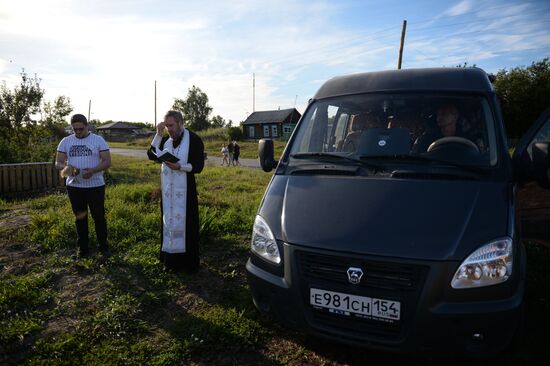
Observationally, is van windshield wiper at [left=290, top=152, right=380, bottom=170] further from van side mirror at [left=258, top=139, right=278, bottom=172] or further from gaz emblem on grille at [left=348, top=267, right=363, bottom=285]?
gaz emblem on grille at [left=348, top=267, right=363, bottom=285]

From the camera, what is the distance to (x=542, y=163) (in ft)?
9.31

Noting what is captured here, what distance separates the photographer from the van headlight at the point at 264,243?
2777 mm

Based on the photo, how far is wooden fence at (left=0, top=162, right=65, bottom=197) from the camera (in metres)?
9.40

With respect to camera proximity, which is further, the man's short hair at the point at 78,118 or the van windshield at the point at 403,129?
the man's short hair at the point at 78,118

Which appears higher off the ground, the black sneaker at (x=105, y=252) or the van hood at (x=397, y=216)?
the van hood at (x=397, y=216)

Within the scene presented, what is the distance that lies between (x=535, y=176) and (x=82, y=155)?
489 centimetres

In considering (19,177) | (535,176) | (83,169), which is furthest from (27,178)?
(535,176)

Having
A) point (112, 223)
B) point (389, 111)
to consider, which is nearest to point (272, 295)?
point (389, 111)

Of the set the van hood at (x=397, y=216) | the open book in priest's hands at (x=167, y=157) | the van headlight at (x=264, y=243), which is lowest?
the van headlight at (x=264, y=243)

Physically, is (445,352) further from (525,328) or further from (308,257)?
(525,328)

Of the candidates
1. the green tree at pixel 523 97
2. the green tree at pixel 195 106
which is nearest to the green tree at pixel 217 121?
the green tree at pixel 195 106

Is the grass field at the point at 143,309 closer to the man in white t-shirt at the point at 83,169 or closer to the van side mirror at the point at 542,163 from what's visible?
the man in white t-shirt at the point at 83,169

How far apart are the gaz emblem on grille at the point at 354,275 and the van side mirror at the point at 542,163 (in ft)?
5.45

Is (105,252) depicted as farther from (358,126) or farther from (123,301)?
(358,126)
